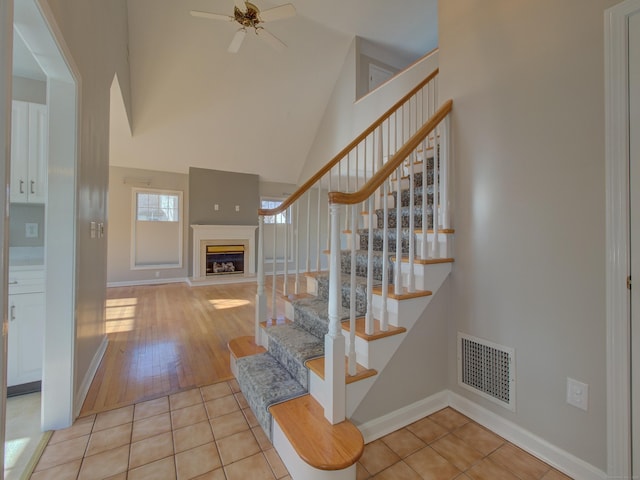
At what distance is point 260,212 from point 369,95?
3.33 m

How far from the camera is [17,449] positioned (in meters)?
1.46

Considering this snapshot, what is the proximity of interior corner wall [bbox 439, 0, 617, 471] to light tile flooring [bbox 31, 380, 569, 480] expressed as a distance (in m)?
0.24

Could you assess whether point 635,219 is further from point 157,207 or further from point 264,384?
point 157,207

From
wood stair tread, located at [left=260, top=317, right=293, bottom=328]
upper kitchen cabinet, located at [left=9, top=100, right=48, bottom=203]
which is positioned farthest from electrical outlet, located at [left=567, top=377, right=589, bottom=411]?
upper kitchen cabinet, located at [left=9, top=100, right=48, bottom=203]

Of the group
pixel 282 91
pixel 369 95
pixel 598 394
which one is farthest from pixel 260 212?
pixel 282 91

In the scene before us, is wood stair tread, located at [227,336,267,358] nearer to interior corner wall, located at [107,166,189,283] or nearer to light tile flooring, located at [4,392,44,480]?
light tile flooring, located at [4,392,44,480]

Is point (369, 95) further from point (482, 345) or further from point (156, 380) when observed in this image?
point (156, 380)

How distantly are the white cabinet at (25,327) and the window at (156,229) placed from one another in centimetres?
405

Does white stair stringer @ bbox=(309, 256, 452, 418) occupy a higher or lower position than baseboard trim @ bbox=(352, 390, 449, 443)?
higher

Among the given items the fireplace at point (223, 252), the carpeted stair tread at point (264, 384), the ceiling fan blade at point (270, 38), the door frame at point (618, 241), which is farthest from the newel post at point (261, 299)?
the fireplace at point (223, 252)

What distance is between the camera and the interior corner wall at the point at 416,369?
5.00 ft

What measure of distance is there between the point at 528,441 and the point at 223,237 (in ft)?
19.4

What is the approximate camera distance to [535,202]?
143 centimetres

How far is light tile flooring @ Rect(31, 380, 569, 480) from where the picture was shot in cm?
131
